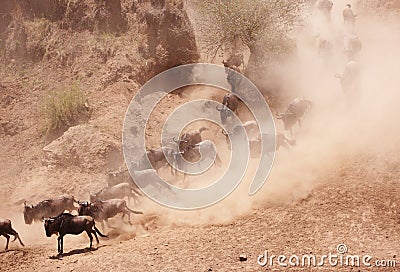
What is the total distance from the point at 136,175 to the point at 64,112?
16.9 feet

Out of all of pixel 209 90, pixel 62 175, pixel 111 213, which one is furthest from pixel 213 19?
pixel 111 213

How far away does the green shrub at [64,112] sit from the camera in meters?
17.4

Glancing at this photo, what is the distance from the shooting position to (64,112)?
17.5 meters

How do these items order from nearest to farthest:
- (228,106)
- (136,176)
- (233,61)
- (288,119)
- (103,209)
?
(103,209) < (136,176) < (288,119) < (228,106) < (233,61)

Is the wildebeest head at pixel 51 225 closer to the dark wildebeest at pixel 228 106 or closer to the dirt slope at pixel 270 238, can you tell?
the dirt slope at pixel 270 238

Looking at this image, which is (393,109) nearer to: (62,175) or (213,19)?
(213,19)

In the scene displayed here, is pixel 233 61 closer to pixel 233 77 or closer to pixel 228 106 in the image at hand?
pixel 233 77

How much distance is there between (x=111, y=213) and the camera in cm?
1217

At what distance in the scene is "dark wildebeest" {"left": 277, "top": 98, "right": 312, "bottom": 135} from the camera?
16438 millimetres

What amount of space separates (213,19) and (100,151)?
25.9ft

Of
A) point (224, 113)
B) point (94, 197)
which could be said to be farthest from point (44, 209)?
point (224, 113)

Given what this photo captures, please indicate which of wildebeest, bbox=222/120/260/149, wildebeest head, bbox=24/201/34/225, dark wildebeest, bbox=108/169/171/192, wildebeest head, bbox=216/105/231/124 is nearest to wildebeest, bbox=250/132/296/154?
wildebeest, bbox=222/120/260/149

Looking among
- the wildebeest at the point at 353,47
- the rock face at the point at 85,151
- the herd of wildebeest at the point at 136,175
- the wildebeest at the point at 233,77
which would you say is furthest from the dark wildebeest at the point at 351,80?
the rock face at the point at 85,151

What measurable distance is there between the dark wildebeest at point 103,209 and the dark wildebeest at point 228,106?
6.53 meters
